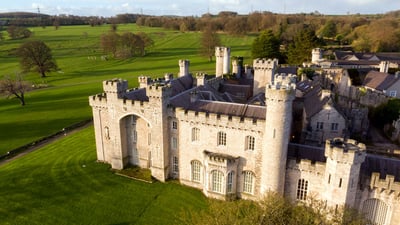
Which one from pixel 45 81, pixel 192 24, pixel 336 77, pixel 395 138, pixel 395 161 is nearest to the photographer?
pixel 395 161

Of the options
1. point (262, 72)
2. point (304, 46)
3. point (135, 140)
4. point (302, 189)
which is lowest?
point (302, 189)

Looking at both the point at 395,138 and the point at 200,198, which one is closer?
the point at 200,198

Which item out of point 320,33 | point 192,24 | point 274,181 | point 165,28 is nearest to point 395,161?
point 274,181

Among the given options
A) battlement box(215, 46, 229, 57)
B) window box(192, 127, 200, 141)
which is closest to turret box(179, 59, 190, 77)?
Result: battlement box(215, 46, 229, 57)

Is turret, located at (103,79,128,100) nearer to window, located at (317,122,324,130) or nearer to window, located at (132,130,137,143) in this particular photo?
window, located at (132,130,137,143)

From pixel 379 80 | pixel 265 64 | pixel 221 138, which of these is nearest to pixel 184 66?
pixel 265 64

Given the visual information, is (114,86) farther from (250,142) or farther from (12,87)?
(12,87)

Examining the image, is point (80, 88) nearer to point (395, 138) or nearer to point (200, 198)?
point (200, 198)
